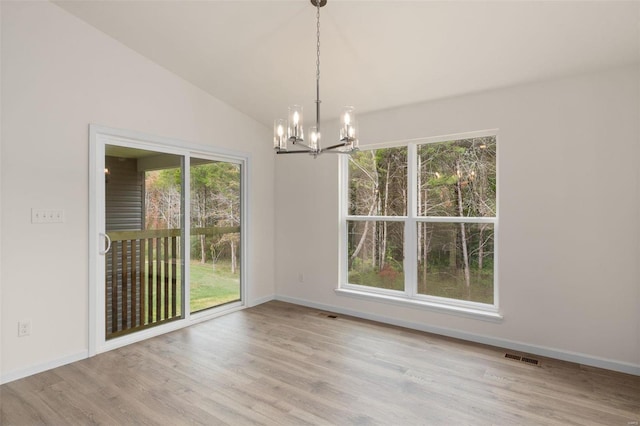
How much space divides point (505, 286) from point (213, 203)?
3.32 m

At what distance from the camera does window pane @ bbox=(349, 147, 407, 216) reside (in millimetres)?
4008

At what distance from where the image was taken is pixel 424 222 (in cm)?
384

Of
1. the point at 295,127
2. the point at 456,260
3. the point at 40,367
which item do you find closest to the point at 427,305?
the point at 456,260

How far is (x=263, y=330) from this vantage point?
3721 mm

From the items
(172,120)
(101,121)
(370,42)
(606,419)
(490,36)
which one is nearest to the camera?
(606,419)

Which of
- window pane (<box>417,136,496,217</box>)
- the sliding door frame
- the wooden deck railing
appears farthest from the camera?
window pane (<box>417,136,496,217</box>)

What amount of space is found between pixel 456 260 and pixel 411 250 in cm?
49

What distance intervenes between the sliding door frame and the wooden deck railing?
8 cm

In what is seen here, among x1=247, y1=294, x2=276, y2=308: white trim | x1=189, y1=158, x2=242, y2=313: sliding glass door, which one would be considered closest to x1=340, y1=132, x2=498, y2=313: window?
x1=247, y1=294, x2=276, y2=308: white trim

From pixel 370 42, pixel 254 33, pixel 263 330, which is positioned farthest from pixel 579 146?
pixel 263 330

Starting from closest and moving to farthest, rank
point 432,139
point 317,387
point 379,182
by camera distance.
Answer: point 317,387 < point 432,139 < point 379,182

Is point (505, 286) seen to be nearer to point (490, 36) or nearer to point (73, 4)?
point (490, 36)

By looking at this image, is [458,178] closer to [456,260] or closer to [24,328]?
[456,260]

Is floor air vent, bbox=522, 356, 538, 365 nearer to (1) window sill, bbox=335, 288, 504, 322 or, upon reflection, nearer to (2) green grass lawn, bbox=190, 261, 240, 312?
(1) window sill, bbox=335, 288, 504, 322
